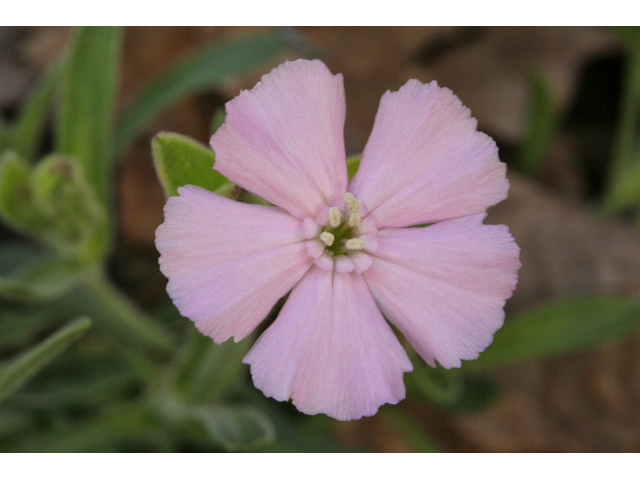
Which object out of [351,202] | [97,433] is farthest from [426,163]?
[97,433]

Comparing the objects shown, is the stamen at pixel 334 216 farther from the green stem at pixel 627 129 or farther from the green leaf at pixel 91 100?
the green stem at pixel 627 129

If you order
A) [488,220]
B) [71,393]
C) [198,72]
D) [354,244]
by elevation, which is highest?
[198,72]

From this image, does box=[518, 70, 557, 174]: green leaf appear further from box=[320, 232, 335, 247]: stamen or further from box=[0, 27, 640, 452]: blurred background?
box=[320, 232, 335, 247]: stamen

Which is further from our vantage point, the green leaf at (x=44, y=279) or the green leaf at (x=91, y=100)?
the green leaf at (x=91, y=100)

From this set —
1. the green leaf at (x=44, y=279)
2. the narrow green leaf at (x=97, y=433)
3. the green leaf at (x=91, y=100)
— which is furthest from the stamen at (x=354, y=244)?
the narrow green leaf at (x=97, y=433)

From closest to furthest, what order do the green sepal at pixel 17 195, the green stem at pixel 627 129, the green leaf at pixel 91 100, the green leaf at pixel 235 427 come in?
the green leaf at pixel 235 427, the green sepal at pixel 17 195, the green leaf at pixel 91 100, the green stem at pixel 627 129

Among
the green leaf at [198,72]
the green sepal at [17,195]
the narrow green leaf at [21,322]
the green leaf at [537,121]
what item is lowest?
the narrow green leaf at [21,322]

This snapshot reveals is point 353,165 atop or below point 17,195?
below

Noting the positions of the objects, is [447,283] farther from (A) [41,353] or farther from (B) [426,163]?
(A) [41,353]

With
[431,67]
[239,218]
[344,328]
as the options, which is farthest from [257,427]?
[431,67]
